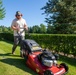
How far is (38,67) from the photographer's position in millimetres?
7195

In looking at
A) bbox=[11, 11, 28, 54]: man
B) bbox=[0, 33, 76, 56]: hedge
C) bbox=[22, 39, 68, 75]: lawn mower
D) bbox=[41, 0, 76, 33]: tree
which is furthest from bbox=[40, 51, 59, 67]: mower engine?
bbox=[41, 0, 76, 33]: tree

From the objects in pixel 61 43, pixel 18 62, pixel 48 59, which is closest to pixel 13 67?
pixel 18 62

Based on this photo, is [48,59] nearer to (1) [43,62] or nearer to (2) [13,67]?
(1) [43,62]

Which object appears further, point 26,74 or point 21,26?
point 21,26

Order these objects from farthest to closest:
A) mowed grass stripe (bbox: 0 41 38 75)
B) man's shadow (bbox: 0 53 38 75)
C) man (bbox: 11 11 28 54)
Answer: man (bbox: 11 11 28 54), man's shadow (bbox: 0 53 38 75), mowed grass stripe (bbox: 0 41 38 75)

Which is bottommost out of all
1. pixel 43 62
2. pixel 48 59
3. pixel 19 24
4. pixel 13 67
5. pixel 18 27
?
pixel 13 67

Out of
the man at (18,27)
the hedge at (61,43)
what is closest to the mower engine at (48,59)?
the man at (18,27)

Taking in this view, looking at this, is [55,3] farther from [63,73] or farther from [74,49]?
[63,73]

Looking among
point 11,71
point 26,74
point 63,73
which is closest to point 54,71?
point 63,73

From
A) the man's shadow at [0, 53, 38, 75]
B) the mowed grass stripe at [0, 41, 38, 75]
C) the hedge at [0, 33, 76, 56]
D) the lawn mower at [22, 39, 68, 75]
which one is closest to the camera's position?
the lawn mower at [22, 39, 68, 75]

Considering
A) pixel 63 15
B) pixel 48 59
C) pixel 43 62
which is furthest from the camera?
pixel 63 15

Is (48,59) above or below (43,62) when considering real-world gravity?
above

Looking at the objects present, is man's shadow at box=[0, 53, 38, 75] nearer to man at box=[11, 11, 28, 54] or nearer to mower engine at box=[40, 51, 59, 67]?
mower engine at box=[40, 51, 59, 67]

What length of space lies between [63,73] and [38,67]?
2.82 ft
